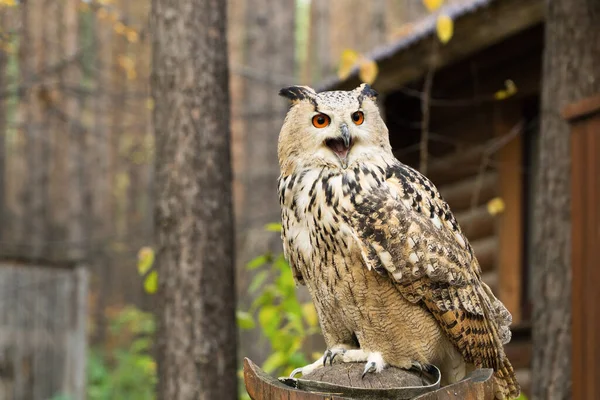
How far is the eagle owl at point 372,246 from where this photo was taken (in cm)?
277

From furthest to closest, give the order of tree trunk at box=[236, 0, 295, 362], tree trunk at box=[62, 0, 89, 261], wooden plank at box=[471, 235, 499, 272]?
tree trunk at box=[62, 0, 89, 261], tree trunk at box=[236, 0, 295, 362], wooden plank at box=[471, 235, 499, 272]

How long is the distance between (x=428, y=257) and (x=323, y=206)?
418mm

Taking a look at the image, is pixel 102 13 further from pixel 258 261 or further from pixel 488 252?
pixel 488 252

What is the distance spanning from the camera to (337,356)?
2.99 meters

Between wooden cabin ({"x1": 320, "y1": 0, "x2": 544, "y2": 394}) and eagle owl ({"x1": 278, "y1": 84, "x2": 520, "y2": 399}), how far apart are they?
2.48 meters

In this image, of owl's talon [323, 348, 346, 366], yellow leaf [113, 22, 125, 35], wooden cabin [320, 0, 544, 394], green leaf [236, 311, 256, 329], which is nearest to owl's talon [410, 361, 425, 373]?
owl's talon [323, 348, 346, 366]

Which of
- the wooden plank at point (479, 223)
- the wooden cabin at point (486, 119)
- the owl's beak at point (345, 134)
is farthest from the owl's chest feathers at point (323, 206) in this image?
the wooden plank at point (479, 223)

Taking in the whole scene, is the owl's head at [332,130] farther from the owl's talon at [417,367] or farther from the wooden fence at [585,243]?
the wooden fence at [585,243]

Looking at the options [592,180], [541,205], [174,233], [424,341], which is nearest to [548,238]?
[541,205]

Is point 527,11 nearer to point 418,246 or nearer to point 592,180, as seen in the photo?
point 592,180

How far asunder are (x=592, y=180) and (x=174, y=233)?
2.28m

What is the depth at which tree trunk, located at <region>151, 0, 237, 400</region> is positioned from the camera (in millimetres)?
4273

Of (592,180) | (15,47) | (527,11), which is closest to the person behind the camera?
(592,180)

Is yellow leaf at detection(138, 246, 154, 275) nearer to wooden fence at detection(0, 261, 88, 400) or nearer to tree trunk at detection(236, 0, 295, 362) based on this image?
wooden fence at detection(0, 261, 88, 400)
